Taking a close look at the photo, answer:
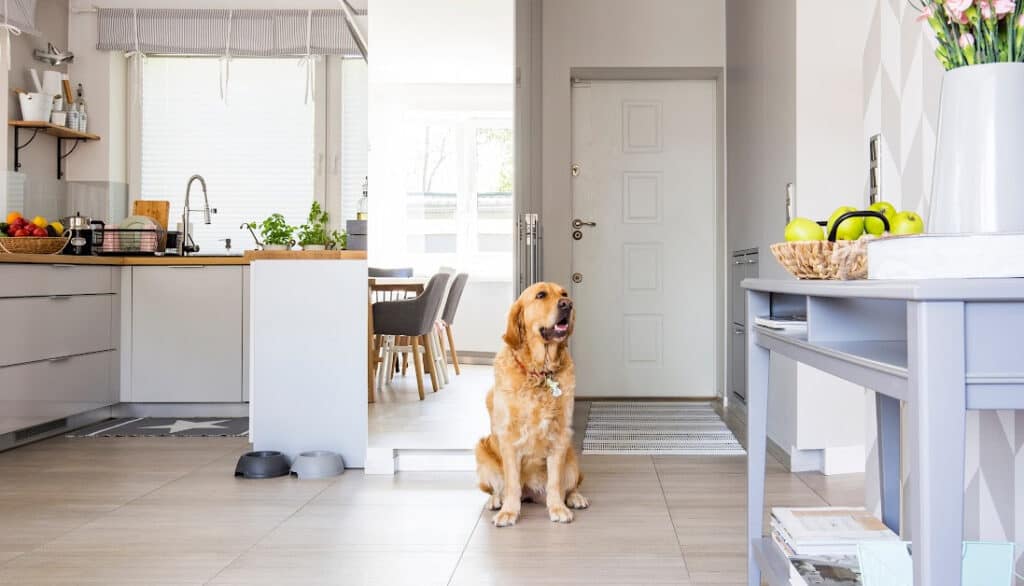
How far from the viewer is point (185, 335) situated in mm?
4781

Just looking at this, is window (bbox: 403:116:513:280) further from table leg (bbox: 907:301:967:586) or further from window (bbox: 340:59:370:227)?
window (bbox: 340:59:370:227)

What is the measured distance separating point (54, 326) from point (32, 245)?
0.47m

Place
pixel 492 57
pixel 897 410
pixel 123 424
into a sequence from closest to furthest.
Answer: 1. pixel 897 410
2. pixel 492 57
3. pixel 123 424

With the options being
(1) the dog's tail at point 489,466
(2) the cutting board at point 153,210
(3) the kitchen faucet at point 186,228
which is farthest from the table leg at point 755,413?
(2) the cutting board at point 153,210

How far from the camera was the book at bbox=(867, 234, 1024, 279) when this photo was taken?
0.96 metres

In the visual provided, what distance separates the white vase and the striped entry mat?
9.16 feet

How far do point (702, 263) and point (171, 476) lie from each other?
11.3 ft

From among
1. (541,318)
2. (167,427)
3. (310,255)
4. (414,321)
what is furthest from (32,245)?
(541,318)

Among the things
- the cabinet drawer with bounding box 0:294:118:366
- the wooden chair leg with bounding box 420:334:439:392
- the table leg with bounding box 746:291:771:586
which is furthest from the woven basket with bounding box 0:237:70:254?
the table leg with bounding box 746:291:771:586

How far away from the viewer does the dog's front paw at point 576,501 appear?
2.83 meters

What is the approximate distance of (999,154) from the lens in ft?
3.57

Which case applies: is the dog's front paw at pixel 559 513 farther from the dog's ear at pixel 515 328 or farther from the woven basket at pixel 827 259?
the woven basket at pixel 827 259

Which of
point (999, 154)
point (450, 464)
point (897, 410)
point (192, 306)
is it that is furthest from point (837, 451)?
point (192, 306)

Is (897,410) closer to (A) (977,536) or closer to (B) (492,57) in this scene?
(A) (977,536)
